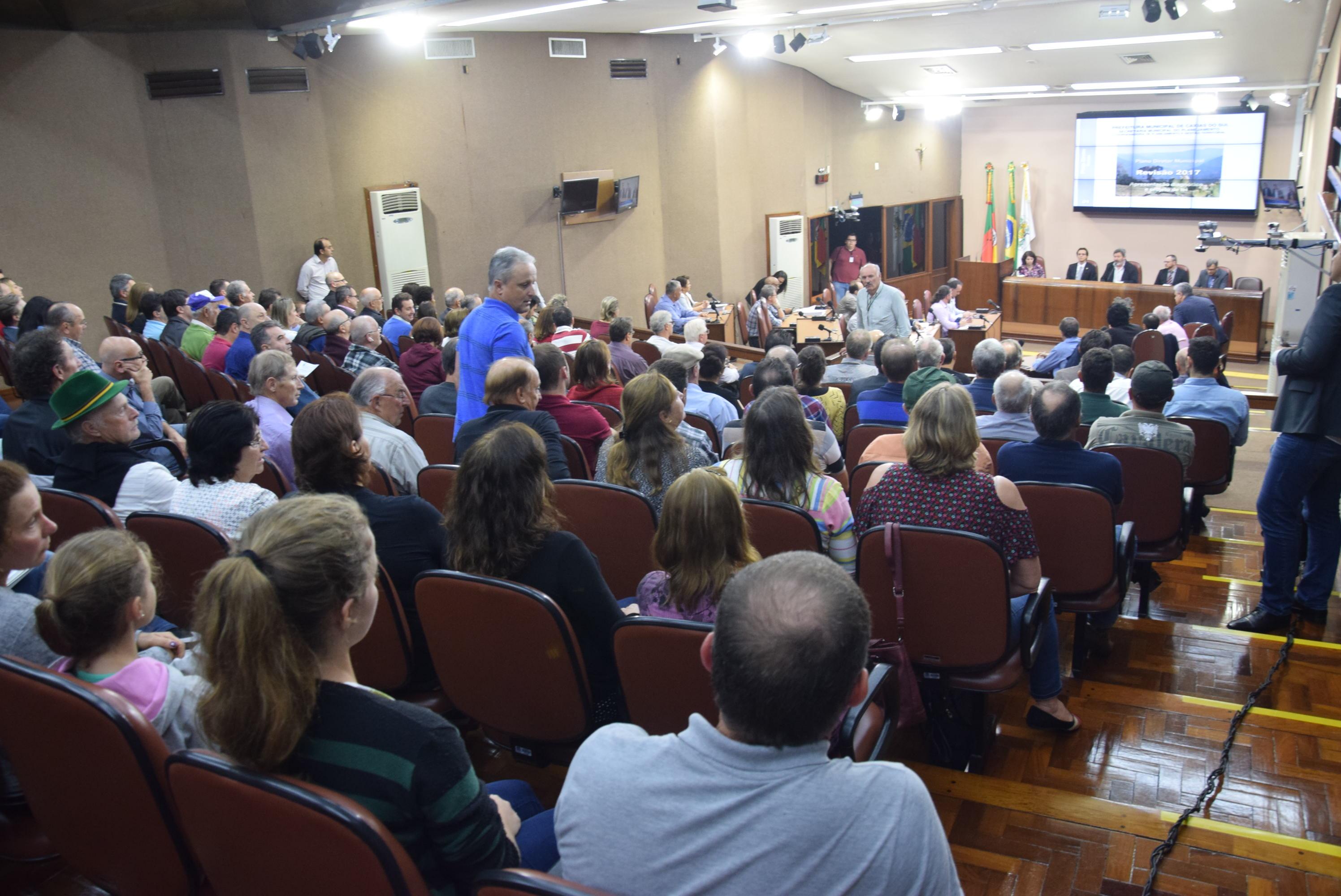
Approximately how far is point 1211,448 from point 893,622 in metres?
2.65

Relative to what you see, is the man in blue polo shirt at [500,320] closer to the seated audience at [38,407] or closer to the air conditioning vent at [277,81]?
the seated audience at [38,407]

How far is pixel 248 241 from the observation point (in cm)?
903

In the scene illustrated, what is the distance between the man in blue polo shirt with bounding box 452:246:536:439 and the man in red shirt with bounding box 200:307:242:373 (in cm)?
325

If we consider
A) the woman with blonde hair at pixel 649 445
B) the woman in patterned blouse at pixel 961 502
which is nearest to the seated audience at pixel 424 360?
the woman with blonde hair at pixel 649 445

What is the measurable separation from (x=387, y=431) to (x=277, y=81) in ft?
22.8

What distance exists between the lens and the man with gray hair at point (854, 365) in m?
6.23

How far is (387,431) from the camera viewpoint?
3.58 meters

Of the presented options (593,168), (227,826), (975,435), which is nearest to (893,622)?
(975,435)

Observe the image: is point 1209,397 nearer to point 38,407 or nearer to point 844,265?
point 38,407

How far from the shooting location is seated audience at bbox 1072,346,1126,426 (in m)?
4.44

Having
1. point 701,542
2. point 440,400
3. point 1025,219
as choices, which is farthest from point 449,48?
point 1025,219

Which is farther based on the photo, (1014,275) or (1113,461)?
(1014,275)

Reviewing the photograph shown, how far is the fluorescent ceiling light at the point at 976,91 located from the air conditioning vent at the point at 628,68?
203 inches

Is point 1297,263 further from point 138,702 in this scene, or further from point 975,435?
point 138,702
